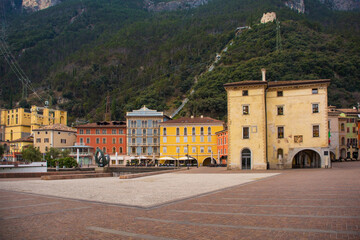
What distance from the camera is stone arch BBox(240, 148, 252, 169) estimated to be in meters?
42.2

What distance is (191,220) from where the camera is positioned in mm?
8797

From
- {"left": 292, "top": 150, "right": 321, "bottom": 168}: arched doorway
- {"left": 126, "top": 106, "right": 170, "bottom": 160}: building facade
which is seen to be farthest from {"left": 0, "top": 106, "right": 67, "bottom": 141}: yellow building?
{"left": 292, "top": 150, "right": 321, "bottom": 168}: arched doorway

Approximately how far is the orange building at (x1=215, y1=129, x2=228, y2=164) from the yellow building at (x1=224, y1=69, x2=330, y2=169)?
17.1 m

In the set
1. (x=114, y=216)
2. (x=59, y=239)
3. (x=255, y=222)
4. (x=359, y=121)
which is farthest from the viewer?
(x=359, y=121)

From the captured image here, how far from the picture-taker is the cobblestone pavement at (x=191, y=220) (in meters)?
7.21

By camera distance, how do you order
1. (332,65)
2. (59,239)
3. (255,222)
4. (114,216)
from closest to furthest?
(59,239) → (255,222) → (114,216) → (332,65)

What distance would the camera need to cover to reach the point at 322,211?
9594 mm

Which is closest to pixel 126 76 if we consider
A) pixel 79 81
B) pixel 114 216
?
pixel 79 81

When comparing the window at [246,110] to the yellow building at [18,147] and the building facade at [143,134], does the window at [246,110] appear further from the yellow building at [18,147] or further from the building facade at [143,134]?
the yellow building at [18,147]

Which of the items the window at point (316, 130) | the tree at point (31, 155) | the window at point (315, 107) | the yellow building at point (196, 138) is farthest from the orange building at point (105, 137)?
the window at point (316, 130)

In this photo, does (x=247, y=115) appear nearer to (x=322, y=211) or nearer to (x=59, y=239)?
(x=322, y=211)

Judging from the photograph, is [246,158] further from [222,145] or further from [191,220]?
[191,220]

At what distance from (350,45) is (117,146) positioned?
335ft

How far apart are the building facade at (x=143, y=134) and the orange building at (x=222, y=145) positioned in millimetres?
14532
